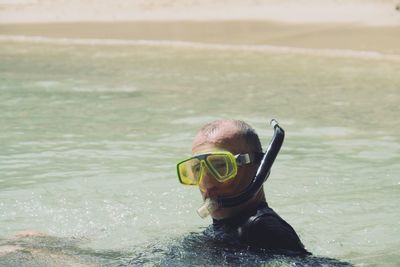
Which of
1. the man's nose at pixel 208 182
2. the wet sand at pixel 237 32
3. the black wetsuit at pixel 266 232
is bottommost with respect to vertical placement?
the wet sand at pixel 237 32

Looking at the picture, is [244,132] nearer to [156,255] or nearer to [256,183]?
[256,183]

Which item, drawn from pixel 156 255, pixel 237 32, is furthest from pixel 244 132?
pixel 237 32

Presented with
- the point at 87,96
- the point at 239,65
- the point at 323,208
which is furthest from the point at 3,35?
the point at 323,208

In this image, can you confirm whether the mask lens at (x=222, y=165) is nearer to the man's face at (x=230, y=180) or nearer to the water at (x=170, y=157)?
the man's face at (x=230, y=180)

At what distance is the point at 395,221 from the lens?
4688 millimetres

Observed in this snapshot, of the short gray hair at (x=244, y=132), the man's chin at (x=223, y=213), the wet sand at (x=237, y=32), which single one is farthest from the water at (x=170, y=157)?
the wet sand at (x=237, y=32)

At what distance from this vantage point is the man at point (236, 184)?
3.04 meters

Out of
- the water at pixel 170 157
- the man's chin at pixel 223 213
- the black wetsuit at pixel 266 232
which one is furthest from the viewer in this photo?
the water at pixel 170 157

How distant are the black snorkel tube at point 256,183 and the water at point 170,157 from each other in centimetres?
21

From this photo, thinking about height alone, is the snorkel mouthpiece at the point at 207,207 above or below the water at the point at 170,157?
above

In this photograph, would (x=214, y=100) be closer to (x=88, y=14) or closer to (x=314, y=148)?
(x=314, y=148)

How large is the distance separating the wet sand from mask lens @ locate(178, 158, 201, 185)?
10.7 metres

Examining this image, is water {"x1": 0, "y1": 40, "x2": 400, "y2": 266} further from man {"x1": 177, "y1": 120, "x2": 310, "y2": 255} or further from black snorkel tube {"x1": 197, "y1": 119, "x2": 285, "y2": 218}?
black snorkel tube {"x1": 197, "y1": 119, "x2": 285, "y2": 218}

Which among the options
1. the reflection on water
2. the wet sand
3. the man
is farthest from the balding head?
the wet sand
